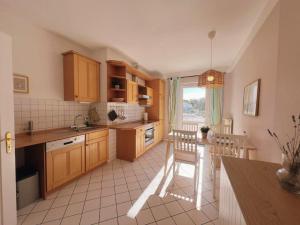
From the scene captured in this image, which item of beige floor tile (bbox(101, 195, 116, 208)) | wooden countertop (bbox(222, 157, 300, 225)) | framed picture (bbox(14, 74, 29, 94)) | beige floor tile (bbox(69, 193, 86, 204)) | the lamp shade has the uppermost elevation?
the lamp shade

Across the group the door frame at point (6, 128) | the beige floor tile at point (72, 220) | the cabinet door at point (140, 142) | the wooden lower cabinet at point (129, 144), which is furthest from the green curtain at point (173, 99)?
the door frame at point (6, 128)

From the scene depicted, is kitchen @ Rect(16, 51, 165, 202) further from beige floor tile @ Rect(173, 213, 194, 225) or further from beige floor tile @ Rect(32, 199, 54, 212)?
beige floor tile @ Rect(173, 213, 194, 225)

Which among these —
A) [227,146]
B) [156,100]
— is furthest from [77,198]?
[156,100]

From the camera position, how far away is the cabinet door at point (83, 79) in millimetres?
2635

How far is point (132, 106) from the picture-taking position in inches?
165

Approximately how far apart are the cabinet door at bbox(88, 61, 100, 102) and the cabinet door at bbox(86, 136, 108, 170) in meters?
0.94

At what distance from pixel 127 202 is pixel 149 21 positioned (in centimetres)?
271

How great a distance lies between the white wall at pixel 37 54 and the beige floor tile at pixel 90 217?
202 cm

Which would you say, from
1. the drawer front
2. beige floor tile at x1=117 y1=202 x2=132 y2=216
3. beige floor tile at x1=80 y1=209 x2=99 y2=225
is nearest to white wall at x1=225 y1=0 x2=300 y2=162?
beige floor tile at x1=117 y1=202 x2=132 y2=216

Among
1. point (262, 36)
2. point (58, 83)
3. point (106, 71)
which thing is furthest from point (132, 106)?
point (262, 36)

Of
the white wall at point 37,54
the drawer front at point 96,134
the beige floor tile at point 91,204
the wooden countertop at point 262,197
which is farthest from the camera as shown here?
the drawer front at point 96,134

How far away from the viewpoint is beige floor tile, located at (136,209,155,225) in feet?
5.08

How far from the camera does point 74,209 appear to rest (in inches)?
67.1

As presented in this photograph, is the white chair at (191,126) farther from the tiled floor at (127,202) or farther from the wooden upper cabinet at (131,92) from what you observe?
the wooden upper cabinet at (131,92)
